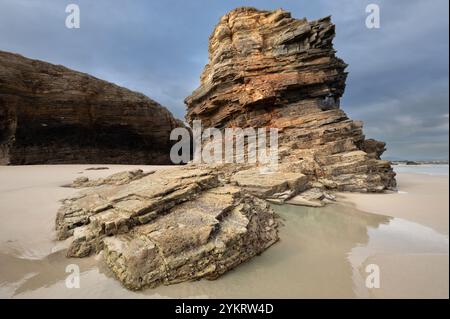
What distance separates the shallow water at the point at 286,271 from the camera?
A: 2988mm

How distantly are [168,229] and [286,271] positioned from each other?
6.86 feet

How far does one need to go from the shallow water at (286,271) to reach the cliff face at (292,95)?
6083 millimetres

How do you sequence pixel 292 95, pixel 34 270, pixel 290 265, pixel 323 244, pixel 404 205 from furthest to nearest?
pixel 292 95 → pixel 404 205 → pixel 323 244 → pixel 290 265 → pixel 34 270

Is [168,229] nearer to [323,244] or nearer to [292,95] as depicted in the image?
[323,244]

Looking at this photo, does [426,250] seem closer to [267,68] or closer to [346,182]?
[346,182]

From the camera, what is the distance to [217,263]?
3.47 metres

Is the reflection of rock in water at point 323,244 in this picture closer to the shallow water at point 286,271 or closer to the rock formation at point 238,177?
the shallow water at point 286,271

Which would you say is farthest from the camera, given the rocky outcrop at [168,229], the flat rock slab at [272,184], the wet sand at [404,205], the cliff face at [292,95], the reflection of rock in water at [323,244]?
the cliff face at [292,95]

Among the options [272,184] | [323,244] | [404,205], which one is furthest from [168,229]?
[404,205]

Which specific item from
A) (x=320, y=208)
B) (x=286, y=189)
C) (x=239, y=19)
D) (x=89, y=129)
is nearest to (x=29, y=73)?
(x=89, y=129)

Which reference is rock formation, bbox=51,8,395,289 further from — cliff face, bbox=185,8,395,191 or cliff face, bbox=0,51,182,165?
cliff face, bbox=0,51,182,165

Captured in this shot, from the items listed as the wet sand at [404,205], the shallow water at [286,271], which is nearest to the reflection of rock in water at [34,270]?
the shallow water at [286,271]

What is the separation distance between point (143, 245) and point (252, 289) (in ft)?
5.92

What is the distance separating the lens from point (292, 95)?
48.3ft
